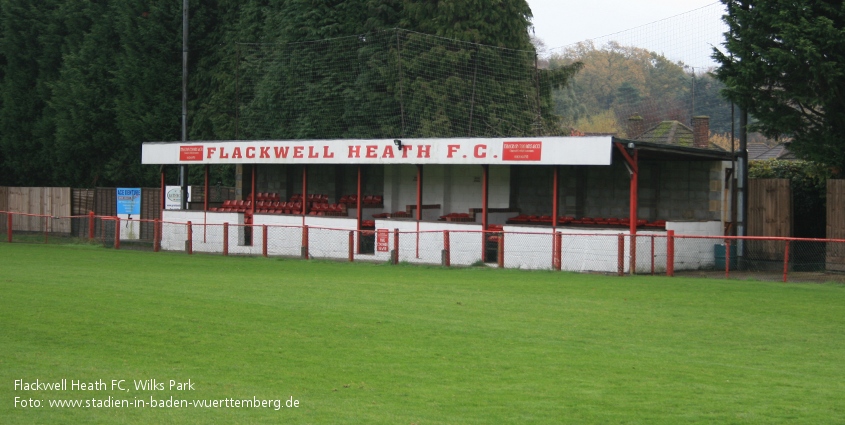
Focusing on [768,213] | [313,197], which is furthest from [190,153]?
[768,213]

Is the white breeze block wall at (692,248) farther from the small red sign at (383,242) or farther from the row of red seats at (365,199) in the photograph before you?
the row of red seats at (365,199)

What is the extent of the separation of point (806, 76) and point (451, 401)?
16883 millimetres

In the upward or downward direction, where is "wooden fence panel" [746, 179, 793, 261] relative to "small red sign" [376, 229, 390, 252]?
upward

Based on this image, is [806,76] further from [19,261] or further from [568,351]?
[19,261]

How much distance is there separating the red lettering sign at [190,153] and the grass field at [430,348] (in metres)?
13.7

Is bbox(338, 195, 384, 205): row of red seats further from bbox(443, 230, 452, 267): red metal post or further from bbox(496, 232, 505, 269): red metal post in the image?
bbox(496, 232, 505, 269): red metal post

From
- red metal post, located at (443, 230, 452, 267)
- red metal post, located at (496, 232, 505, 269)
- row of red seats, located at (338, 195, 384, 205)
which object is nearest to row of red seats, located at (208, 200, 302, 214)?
row of red seats, located at (338, 195, 384, 205)

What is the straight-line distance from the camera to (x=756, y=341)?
→ 44.4 feet

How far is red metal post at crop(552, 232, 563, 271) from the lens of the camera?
78.1 feet

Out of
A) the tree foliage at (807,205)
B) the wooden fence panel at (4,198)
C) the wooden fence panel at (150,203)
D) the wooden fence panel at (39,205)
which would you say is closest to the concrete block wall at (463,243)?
the tree foliage at (807,205)

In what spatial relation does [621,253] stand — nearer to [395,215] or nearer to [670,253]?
[670,253]

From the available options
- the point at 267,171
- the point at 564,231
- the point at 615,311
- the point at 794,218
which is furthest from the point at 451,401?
the point at 267,171

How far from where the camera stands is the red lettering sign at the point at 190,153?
34.2m

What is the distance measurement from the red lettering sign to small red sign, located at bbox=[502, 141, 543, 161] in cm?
1315
